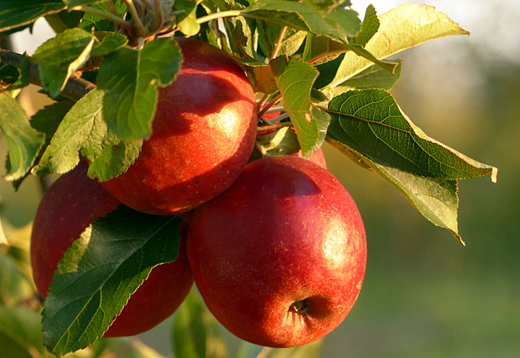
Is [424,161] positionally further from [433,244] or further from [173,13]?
[433,244]

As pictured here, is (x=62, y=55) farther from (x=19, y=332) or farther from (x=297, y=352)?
(x=297, y=352)

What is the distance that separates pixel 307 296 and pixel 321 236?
0.07 metres

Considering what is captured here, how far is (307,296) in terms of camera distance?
519 mm

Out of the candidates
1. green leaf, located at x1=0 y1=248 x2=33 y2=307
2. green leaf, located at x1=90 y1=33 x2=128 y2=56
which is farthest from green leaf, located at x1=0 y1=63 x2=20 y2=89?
green leaf, located at x1=0 y1=248 x2=33 y2=307

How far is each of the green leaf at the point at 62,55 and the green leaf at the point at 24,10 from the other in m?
0.02

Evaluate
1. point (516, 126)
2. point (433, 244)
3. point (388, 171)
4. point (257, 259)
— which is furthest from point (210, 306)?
point (516, 126)

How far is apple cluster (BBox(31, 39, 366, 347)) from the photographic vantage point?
45 centimetres

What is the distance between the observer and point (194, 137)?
1.45ft

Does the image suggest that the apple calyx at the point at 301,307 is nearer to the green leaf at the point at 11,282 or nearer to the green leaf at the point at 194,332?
the green leaf at the point at 194,332

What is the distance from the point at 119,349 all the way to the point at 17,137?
2.56 feet

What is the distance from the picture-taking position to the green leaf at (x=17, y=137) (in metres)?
0.38

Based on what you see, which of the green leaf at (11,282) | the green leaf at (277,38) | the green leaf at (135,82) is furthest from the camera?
the green leaf at (11,282)

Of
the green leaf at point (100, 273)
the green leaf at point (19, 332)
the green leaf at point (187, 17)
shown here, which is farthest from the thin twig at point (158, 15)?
the green leaf at point (19, 332)

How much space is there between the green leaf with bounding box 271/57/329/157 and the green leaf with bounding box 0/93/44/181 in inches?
8.9
